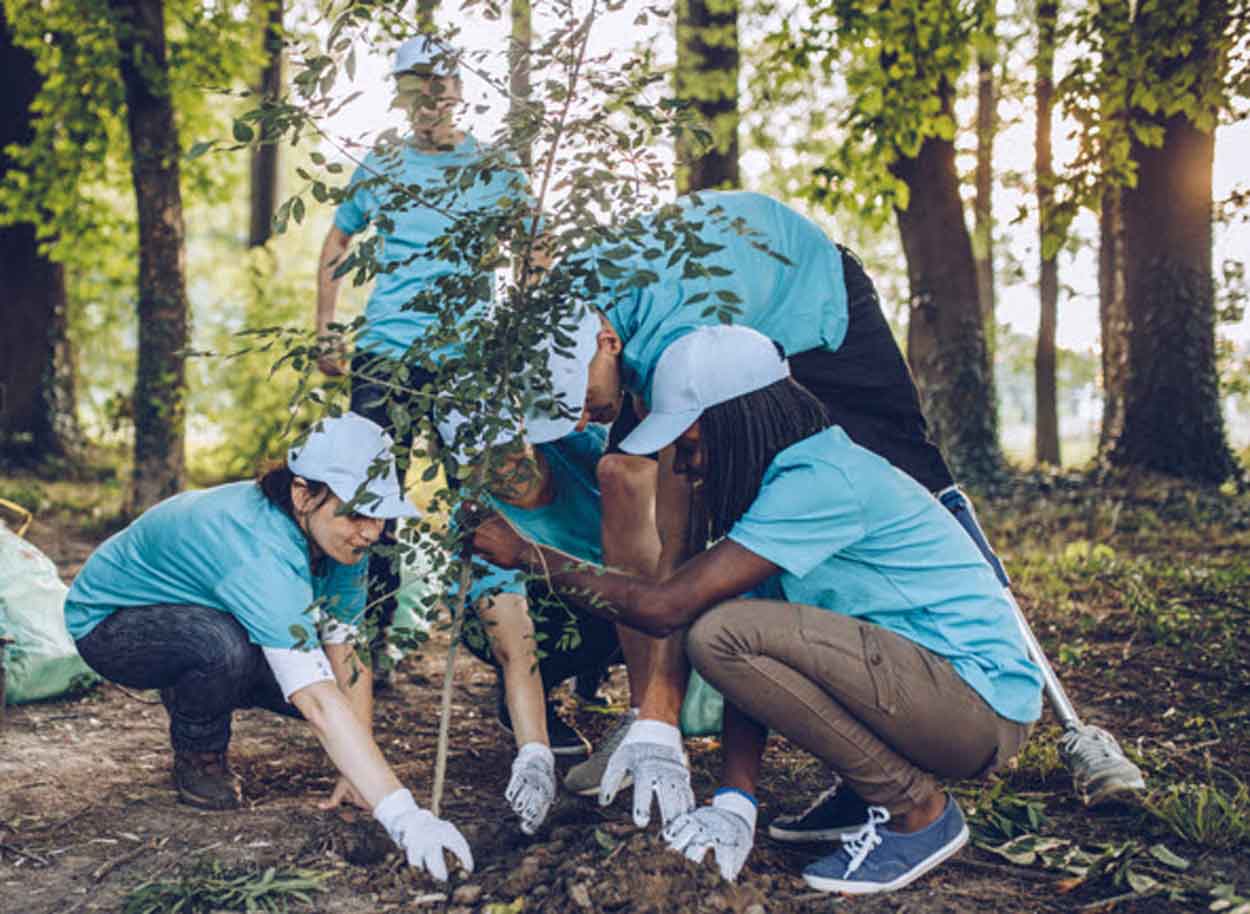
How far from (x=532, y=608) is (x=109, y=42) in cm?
523

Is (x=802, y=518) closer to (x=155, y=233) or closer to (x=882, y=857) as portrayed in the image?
(x=882, y=857)

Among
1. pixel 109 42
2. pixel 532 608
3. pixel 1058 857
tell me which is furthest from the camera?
pixel 109 42

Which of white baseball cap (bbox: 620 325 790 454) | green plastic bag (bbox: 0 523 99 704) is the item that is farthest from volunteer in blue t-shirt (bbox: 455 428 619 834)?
green plastic bag (bbox: 0 523 99 704)

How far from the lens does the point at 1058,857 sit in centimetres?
273

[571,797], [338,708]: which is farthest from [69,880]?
[571,797]

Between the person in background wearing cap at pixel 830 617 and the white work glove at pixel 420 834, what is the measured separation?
40 cm

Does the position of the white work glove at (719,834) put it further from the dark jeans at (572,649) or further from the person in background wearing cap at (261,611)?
the dark jeans at (572,649)

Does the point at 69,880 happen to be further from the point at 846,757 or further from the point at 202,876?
the point at 846,757

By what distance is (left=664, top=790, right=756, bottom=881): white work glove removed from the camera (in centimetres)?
248

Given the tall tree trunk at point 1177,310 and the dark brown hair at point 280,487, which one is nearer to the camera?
the dark brown hair at point 280,487

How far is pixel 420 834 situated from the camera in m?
2.52

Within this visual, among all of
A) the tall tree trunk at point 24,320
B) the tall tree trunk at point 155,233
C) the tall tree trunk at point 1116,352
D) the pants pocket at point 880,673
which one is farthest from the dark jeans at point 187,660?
the tall tree trunk at point 1116,352

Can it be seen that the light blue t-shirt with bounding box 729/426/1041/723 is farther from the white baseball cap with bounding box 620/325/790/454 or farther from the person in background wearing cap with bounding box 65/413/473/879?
the person in background wearing cap with bounding box 65/413/473/879

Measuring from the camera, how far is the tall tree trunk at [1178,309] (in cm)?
813
